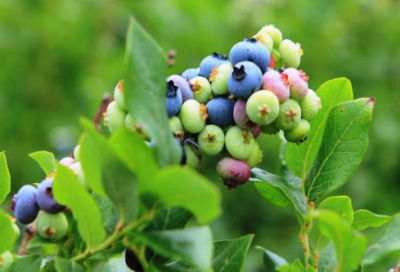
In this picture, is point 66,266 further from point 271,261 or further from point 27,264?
point 271,261

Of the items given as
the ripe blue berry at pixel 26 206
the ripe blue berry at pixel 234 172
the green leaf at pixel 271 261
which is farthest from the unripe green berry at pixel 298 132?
the ripe blue berry at pixel 26 206

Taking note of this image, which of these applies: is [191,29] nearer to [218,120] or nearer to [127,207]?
[218,120]

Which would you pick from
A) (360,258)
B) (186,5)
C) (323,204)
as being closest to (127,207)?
(360,258)

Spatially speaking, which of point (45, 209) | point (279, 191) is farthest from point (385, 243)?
point (45, 209)

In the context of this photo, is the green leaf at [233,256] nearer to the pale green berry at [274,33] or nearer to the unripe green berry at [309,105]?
the unripe green berry at [309,105]

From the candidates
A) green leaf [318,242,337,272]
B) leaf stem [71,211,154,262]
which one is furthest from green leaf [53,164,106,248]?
green leaf [318,242,337,272]
